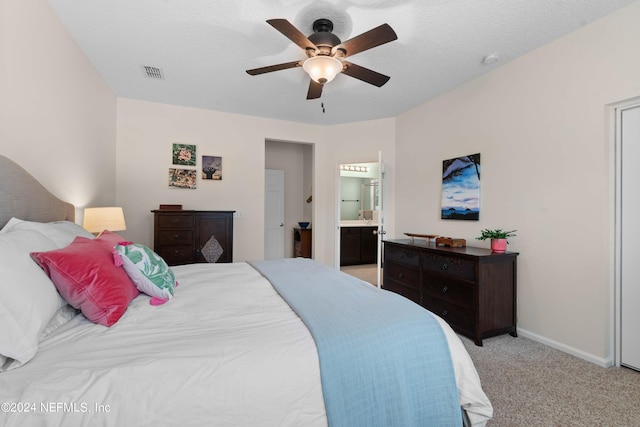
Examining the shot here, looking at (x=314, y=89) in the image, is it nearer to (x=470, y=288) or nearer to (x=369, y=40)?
(x=369, y=40)

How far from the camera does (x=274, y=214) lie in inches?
228

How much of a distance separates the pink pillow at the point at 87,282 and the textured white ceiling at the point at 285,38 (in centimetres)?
194

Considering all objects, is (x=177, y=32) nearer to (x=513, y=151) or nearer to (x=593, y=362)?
(x=513, y=151)

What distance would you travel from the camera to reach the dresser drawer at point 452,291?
105 inches

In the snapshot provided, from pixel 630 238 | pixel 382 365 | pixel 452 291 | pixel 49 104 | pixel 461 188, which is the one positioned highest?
pixel 49 104

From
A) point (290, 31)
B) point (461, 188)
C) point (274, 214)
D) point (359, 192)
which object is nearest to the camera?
point (290, 31)

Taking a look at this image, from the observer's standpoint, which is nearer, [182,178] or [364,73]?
[364,73]

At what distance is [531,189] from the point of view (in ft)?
8.95

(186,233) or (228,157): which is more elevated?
(228,157)

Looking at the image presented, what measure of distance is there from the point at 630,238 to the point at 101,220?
174 inches

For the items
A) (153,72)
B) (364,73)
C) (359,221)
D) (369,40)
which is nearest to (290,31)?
(369,40)

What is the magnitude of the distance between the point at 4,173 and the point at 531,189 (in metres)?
3.87

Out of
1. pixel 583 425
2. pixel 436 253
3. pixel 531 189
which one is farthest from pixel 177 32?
pixel 583 425

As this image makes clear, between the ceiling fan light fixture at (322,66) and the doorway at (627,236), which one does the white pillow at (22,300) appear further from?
the doorway at (627,236)
